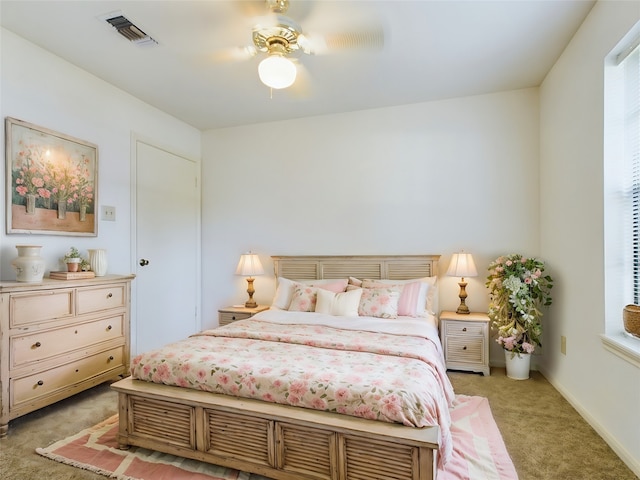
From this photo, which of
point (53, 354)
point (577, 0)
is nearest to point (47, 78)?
point (53, 354)

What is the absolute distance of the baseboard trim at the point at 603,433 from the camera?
5.90 feet

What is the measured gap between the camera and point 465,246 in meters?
3.58

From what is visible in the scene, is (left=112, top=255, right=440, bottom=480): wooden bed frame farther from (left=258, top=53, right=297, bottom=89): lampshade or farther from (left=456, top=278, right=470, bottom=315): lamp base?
(left=456, top=278, right=470, bottom=315): lamp base

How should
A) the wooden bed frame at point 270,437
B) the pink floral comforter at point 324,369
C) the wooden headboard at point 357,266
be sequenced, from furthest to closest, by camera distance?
the wooden headboard at point 357,266 → the pink floral comforter at point 324,369 → the wooden bed frame at point 270,437

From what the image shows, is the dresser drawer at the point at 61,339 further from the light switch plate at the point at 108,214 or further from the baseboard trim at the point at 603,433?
the baseboard trim at the point at 603,433

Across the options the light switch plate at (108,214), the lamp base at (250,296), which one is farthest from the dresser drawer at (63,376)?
the lamp base at (250,296)

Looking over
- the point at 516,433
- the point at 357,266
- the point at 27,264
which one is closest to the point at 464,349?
the point at 516,433

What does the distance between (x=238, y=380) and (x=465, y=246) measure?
2702 mm

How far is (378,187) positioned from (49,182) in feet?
9.92

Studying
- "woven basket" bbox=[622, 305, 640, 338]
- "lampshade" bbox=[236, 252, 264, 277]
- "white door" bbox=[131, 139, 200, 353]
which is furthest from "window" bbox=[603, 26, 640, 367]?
"white door" bbox=[131, 139, 200, 353]

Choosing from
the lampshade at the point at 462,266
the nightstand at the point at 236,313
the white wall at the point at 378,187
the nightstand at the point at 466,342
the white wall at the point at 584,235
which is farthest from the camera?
the nightstand at the point at 236,313

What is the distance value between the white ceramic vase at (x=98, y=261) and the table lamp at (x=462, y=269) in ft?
10.4

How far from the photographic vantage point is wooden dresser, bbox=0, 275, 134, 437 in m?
2.20

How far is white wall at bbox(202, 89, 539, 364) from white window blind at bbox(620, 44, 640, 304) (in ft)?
4.27
